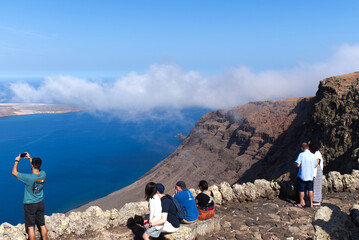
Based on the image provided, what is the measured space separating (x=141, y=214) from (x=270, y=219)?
4178mm

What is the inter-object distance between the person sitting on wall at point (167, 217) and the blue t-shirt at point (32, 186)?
9.56ft

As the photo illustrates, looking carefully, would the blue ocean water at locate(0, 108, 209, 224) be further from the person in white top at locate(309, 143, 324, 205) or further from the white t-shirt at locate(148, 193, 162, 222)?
the person in white top at locate(309, 143, 324, 205)

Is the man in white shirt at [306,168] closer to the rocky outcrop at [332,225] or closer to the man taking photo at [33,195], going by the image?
the rocky outcrop at [332,225]

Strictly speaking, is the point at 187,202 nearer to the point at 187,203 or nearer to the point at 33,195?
the point at 187,203

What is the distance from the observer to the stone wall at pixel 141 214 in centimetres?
700

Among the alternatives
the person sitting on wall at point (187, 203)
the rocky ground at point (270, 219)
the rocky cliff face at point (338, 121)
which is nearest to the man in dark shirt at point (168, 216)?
the person sitting on wall at point (187, 203)

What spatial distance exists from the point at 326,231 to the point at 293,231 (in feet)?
12.3

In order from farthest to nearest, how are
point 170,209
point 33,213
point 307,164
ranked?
1. point 307,164
2. point 33,213
3. point 170,209

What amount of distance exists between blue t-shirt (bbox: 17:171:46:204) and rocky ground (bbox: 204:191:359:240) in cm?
438

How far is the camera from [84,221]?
26.0 feet

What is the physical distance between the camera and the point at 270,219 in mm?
8828

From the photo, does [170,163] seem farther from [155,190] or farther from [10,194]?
[155,190]

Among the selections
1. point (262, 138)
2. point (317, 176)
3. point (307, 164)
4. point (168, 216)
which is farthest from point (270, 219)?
point (262, 138)

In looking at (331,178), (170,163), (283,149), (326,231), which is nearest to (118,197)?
(170,163)
